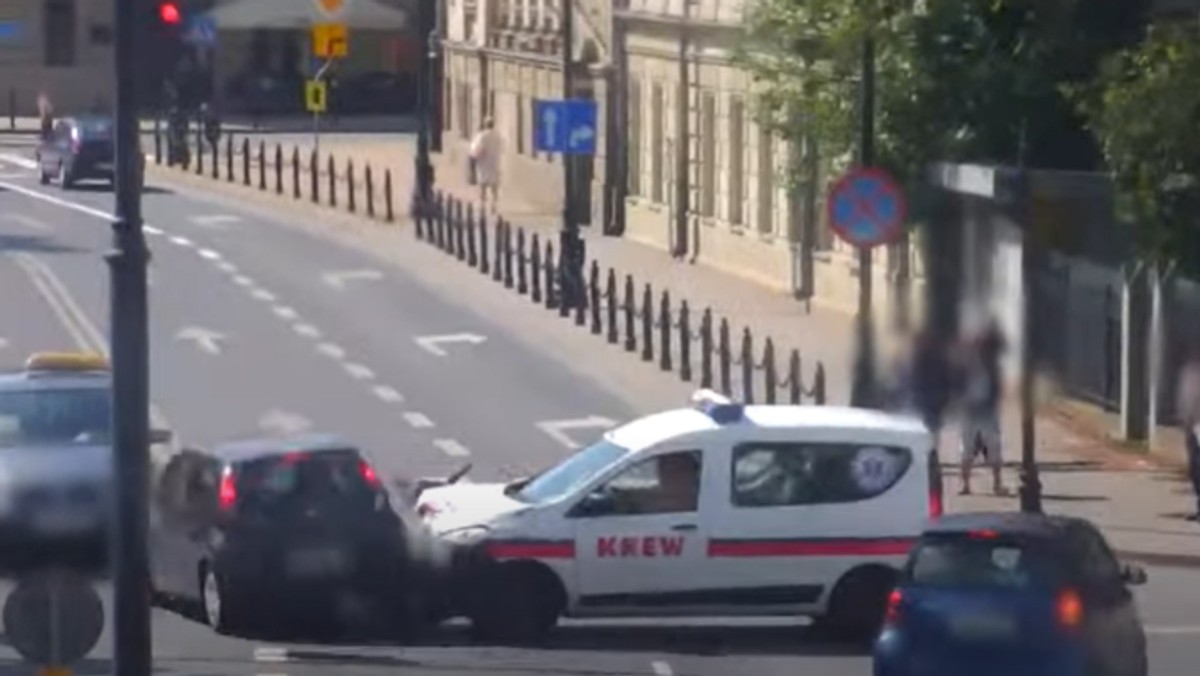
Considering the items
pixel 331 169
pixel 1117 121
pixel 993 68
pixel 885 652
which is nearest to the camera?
pixel 885 652

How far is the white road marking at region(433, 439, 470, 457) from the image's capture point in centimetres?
3334

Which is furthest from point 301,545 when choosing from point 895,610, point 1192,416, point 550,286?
point 550,286

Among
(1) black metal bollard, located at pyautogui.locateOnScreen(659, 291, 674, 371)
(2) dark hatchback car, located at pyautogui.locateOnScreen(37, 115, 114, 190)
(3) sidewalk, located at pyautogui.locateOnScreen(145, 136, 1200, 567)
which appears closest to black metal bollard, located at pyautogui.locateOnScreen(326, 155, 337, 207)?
(2) dark hatchback car, located at pyautogui.locateOnScreen(37, 115, 114, 190)

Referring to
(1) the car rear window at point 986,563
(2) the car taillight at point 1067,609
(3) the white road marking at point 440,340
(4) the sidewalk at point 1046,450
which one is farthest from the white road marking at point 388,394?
(2) the car taillight at point 1067,609

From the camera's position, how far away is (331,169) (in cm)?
6581

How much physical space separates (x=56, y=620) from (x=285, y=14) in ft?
204

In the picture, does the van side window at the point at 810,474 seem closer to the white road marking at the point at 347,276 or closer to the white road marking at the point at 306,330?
the white road marking at the point at 306,330

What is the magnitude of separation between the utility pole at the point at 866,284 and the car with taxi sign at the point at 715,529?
345 inches

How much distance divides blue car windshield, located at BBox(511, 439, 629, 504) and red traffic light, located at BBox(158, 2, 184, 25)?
8114mm

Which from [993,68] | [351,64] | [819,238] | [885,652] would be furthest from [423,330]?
[351,64]

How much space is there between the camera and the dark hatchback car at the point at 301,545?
22922mm

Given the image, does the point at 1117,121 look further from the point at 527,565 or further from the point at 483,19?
the point at 483,19

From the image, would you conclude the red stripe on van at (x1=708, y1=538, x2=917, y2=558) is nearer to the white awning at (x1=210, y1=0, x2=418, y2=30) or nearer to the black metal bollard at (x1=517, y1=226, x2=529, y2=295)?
the black metal bollard at (x1=517, y1=226, x2=529, y2=295)

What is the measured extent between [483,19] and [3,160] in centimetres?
1489
